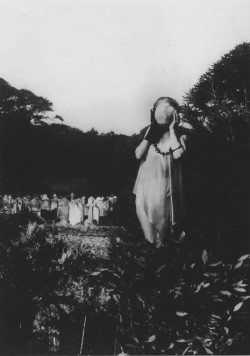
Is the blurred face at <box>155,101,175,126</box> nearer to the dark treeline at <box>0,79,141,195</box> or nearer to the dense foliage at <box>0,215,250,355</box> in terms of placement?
the dense foliage at <box>0,215,250,355</box>

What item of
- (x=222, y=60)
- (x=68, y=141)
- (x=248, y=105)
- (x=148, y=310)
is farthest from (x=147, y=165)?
(x=68, y=141)

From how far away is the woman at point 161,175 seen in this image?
4.86 metres

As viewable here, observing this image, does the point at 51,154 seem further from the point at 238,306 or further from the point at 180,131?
the point at 238,306

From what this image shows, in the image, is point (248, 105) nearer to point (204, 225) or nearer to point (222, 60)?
point (222, 60)

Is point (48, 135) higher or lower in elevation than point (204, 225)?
higher

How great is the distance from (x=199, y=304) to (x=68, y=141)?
20.6 meters

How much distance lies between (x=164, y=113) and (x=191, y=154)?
62cm

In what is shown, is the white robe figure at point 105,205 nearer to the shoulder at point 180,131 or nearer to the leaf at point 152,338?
the shoulder at point 180,131

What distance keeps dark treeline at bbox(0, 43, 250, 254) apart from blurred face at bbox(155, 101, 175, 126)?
0.40 metres

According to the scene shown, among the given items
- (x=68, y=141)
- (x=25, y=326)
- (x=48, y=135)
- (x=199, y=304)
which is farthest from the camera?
(x=68, y=141)

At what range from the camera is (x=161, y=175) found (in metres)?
4.88

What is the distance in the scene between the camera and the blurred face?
4.96 meters

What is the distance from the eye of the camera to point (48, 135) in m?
22.5

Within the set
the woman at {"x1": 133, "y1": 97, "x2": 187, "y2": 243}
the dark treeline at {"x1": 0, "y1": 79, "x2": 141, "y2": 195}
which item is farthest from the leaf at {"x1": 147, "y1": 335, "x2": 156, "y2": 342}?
the dark treeline at {"x1": 0, "y1": 79, "x2": 141, "y2": 195}
